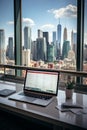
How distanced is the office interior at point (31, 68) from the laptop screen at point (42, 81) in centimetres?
12

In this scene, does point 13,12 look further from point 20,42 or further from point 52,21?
point 52,21

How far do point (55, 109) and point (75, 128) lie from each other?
334mm

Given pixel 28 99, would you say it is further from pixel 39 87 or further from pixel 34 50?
pixel 34 50

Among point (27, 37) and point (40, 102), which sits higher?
point (27, 37)

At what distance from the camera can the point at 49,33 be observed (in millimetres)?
3271

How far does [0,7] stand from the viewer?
3.97m

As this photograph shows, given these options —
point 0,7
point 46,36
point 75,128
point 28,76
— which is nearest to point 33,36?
point 46,36

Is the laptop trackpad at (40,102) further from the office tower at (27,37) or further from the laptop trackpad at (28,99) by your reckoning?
the office tower at (27,37)

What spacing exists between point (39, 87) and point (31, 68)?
42 centimetres

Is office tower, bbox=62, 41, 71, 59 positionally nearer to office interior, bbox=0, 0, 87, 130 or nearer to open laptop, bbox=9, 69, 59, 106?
office interior, bbox=0, 0, 87, 130

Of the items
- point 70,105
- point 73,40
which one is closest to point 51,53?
point 73,40

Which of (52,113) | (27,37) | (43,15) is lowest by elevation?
(52,113)

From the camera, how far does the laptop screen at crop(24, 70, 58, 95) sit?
192 centimetres

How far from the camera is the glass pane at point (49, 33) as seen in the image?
2.99 m
